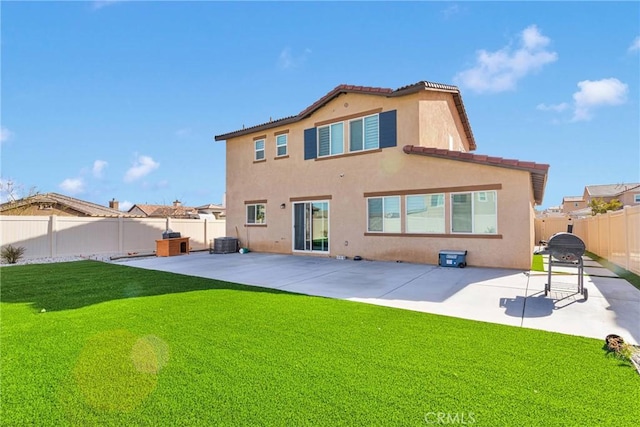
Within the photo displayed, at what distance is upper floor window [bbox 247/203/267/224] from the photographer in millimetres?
18653

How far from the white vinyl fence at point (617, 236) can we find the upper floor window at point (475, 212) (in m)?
3.76

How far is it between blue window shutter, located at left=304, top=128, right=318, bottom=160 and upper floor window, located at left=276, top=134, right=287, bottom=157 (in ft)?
5.14

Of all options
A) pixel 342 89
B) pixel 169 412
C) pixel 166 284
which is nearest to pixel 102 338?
pixel 169 412

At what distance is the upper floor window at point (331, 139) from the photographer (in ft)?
51.4

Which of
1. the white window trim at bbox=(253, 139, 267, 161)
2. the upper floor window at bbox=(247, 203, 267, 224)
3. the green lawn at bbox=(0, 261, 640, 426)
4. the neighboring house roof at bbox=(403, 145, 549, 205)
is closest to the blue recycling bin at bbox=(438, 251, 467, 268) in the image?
the neighboring house roof at bbox=(403, 145, 549, 205)

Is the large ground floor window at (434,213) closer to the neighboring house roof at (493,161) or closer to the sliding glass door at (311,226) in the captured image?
the neighboring house roof at (493,161)

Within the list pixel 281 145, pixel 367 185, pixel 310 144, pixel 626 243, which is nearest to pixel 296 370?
pixel 367 185

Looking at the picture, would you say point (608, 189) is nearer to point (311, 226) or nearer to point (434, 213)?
point (434, 213)

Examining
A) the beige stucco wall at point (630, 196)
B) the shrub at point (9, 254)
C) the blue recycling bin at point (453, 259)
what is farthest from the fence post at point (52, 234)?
the beige stucco wall at point (630, 196)

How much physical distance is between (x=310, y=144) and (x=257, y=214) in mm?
5447

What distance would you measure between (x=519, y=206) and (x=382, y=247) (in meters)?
5.39

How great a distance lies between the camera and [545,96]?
62.0 ft

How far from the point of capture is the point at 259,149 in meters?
19.0

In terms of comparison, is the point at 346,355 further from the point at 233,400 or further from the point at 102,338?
the point at 102,338
